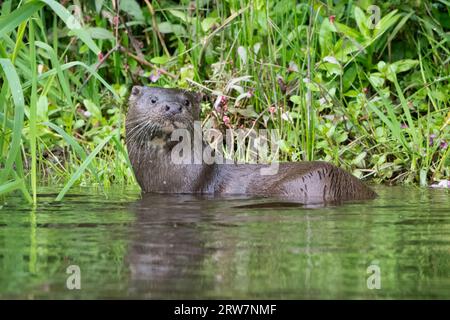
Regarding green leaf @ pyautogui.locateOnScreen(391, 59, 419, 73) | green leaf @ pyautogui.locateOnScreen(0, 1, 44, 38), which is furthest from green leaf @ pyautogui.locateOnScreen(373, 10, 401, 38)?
green leaf @ pyautogui.locateOnScreen(0, 1, 44, 38)

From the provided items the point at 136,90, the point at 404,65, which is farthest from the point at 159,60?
the point at 404,65

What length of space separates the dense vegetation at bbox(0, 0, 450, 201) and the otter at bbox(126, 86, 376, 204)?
0.23 metres

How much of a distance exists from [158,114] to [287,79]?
1116 mm

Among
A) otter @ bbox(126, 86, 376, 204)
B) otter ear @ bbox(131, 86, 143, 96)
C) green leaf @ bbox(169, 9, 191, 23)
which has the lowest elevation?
otter @ bbox(126, 86, 376, 204)

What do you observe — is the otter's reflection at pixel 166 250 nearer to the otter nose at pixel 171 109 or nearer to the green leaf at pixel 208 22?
the otter nose at pixel 171 109

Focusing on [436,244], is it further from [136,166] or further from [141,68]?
[141,68]

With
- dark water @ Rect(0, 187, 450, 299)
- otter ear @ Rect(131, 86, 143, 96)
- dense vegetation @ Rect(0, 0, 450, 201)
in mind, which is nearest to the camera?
dark water @ Rect(0, 187, 450, 299)

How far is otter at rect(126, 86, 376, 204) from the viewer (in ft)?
16.5

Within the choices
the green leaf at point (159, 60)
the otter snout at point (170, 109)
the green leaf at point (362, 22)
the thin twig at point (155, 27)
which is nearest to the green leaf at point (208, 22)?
the green leaf at point (159, 60)

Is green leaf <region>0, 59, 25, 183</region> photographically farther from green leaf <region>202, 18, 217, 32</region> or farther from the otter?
green leaf <region>202, 18, 217, 32</region>

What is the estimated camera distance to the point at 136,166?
5164mm

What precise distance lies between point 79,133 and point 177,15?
3.25 ft

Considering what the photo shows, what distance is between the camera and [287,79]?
5855mm
